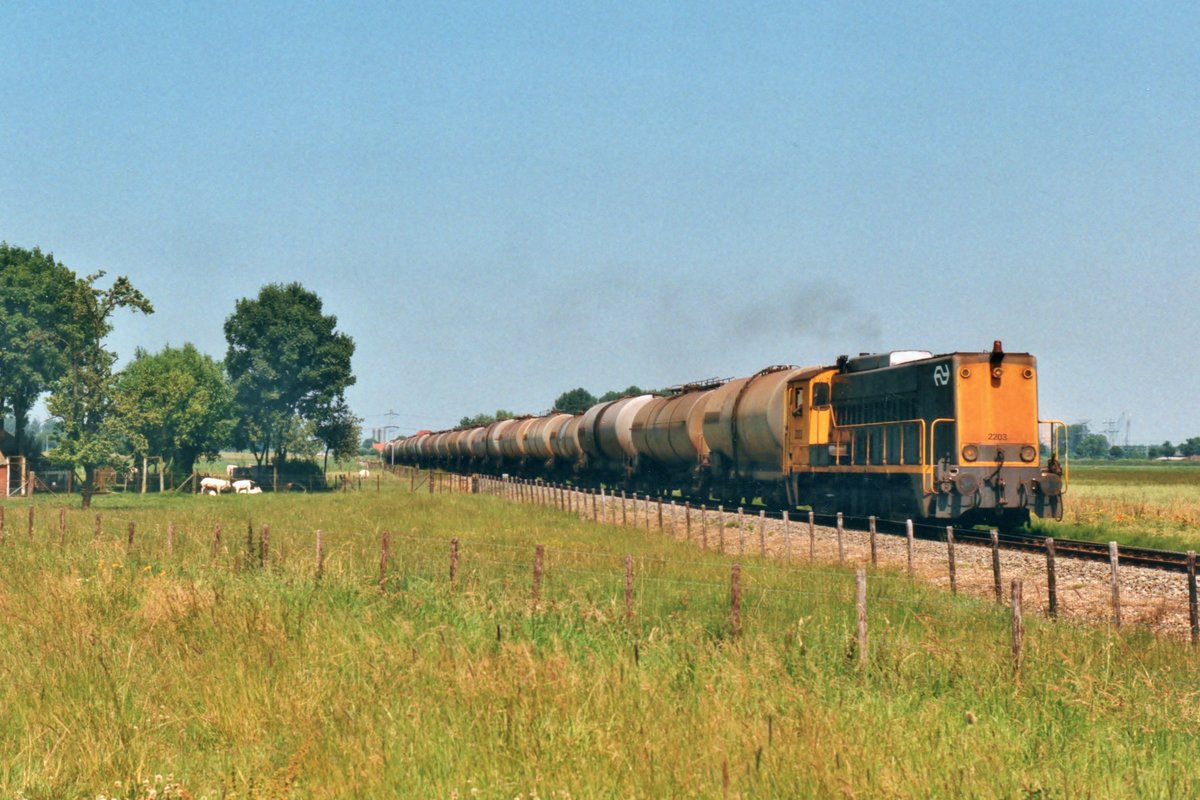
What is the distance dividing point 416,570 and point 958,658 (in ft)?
30.7

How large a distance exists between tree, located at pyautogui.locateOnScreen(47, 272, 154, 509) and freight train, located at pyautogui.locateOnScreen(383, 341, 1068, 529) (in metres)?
23.0

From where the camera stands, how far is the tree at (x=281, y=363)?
8750cm

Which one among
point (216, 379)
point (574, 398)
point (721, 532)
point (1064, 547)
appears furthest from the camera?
point (574, 398)

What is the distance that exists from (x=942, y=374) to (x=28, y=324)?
67008mm

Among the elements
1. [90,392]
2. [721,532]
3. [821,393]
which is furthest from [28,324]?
[721,532]

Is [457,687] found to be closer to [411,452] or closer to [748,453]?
[748,453]

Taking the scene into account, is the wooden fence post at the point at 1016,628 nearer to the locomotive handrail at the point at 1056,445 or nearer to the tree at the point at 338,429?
the locomotive handrail at the point at 1056,445

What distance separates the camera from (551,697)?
29.3 ft

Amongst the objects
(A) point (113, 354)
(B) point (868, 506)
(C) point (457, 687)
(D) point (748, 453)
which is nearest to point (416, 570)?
(C) point (457, 687)

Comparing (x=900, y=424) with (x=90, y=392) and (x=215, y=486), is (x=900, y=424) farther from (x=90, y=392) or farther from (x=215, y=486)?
(x=215, y=486)

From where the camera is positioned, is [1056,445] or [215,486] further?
[215,486]

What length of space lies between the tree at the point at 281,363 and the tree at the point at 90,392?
31357 mm

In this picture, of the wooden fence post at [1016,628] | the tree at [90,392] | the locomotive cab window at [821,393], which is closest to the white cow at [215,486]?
the tree at [90,392]

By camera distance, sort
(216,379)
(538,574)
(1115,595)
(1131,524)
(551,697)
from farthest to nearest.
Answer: (216,379) < (1131,524) < (1115,595) < (538,574) < (551,697)
